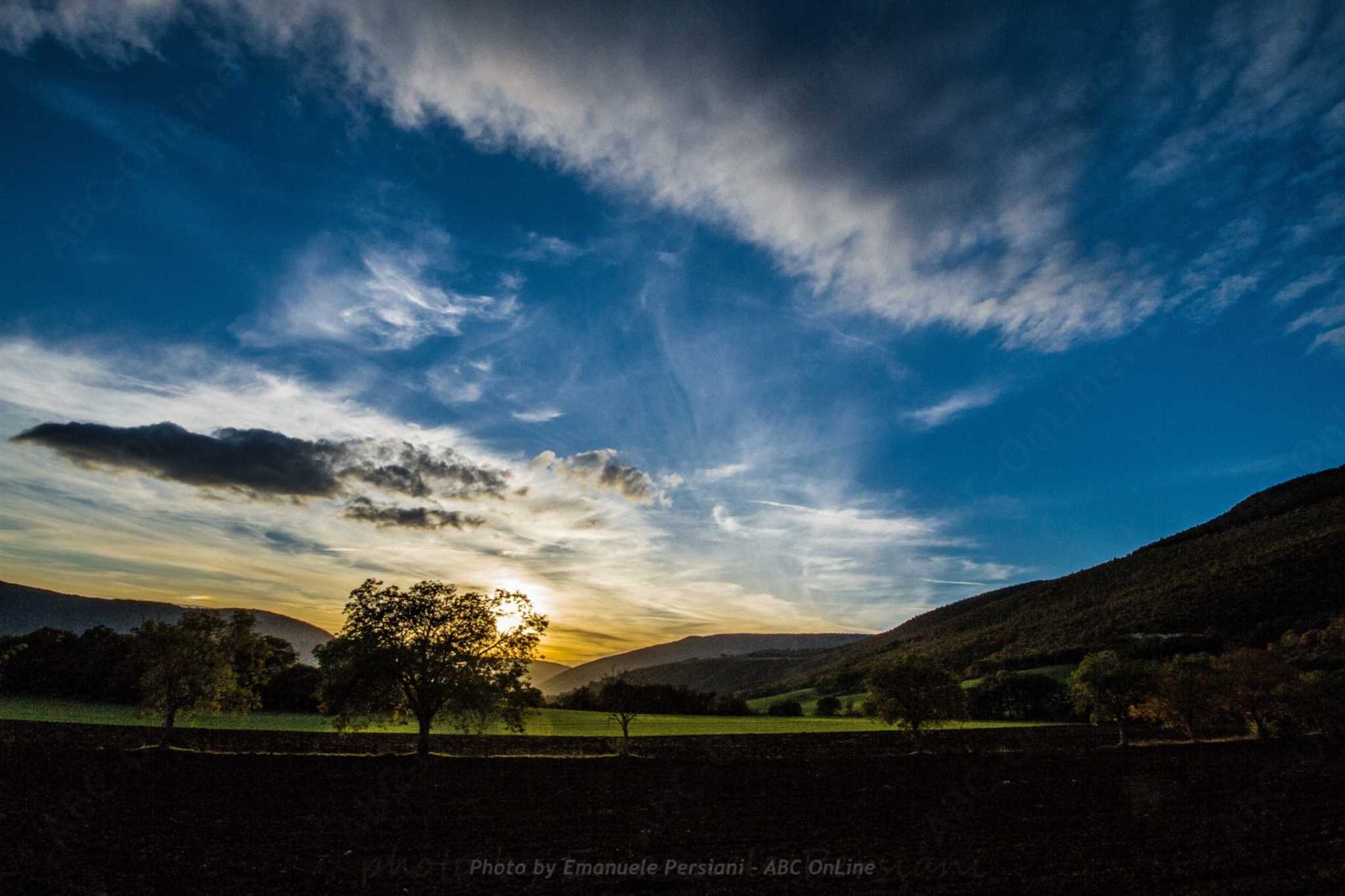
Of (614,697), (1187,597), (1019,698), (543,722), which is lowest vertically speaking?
(543,722)

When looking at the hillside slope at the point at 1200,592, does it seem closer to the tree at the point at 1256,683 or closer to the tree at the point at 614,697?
the tree at the point at 1256,683

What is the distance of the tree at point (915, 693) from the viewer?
2079 inches

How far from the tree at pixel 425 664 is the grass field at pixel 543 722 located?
360cm

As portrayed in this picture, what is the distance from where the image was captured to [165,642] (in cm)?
4088

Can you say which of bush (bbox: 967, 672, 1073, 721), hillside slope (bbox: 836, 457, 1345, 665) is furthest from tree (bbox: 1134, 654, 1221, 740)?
hillside slope (bbox: 836, 457, 1345, 665)

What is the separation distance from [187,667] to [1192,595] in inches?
4562

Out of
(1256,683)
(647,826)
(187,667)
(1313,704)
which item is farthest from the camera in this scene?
(1256,683)

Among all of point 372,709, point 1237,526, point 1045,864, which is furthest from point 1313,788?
point 1237,526

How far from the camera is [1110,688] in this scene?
60.8 m

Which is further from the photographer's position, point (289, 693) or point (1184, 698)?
point (289, 693)

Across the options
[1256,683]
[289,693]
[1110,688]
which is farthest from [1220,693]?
[289,693]

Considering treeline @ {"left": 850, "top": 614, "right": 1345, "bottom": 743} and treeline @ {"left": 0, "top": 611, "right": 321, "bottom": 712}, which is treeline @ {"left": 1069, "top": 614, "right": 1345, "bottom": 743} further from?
treeline @ {"left": 0, "top": 611, "right": 321, "bottom": 712}

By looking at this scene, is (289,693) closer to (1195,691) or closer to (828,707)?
(828,707)

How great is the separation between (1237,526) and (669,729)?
123 m
